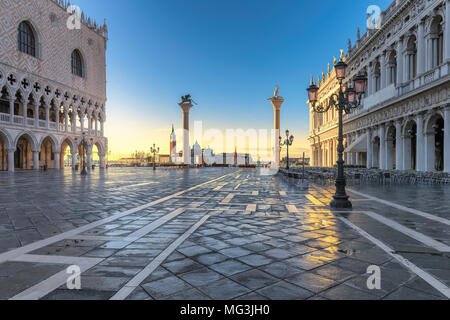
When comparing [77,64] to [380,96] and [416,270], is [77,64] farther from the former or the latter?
[416,270]

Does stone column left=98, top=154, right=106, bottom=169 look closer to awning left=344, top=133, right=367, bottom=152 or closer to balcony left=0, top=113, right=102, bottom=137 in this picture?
balcony left=0, top=113, right=102, bottom=137

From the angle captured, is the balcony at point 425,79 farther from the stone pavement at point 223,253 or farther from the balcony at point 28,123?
the balcony at point 28,123

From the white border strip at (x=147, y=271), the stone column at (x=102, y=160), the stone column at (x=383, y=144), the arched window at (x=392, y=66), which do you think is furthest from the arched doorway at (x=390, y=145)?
the stone column at (x=102, y=160)

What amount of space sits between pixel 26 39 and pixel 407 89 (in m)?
38.4

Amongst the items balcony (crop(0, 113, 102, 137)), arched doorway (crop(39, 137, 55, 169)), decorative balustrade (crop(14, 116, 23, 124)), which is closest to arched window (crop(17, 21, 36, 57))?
decorative balustrade (crop(14, 116, 23, 124))

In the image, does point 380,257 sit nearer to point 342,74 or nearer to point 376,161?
point 342,74

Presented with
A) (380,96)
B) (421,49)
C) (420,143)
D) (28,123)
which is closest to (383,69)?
(380,96)

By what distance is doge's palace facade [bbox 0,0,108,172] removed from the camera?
28797mm

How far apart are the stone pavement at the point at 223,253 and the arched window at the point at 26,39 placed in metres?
32.9

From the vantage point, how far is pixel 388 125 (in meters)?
22.4

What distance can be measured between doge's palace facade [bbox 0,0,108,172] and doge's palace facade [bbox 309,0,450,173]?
103ft

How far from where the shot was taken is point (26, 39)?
3173 centimetres

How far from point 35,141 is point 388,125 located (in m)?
36.1
